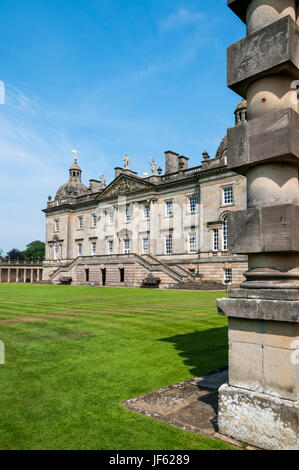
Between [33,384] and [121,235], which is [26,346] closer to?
[33,384]

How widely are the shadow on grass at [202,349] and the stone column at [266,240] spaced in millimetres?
2184

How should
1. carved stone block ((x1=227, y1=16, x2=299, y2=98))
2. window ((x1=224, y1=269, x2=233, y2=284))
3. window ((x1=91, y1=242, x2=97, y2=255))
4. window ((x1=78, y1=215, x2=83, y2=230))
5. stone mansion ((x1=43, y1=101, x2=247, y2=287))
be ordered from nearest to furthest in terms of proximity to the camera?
carved stone block ((x1=227, y1=16, x2=299, y2=98)) < window ((x1=224, y1=269, x2=233, y2=284)) < stone mansion ((x1=43, y1=101, x2=247, y2=287)) < window ((x1=91, y1=242, x2=97, y2=255)) < window ((x1=78, y1=215, x2=83, y2=230))

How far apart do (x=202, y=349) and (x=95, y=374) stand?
276 cm

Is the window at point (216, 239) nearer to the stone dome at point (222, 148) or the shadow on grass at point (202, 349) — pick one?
the stone dome at point (222, 148)

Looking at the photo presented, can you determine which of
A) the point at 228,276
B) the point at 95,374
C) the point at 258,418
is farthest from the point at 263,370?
the point at 228,276

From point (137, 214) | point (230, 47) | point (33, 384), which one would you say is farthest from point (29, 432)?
point (137, 214)

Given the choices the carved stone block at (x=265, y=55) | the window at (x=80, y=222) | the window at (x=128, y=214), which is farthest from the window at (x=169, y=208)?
the carved stone block at (x=265, y=55)

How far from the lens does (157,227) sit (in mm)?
45469

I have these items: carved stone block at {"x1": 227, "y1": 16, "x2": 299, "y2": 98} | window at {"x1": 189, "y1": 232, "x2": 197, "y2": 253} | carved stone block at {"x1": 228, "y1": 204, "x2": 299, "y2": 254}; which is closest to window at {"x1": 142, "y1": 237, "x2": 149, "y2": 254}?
window at {"x1": 189, "y1": 232, "x2": 197, "y2": 253}

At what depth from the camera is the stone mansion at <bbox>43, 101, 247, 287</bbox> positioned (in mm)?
38125

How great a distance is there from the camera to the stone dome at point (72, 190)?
64750mm

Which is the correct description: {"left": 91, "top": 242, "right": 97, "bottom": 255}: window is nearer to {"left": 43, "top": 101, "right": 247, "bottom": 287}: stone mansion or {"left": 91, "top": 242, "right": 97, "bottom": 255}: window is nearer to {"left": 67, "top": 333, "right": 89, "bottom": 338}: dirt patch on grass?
{"left": 43, "top": 101, "right": 247, "bottom": 287}: stone mansion

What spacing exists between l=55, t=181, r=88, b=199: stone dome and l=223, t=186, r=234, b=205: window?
33849mm

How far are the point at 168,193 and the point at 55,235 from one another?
2514cm
